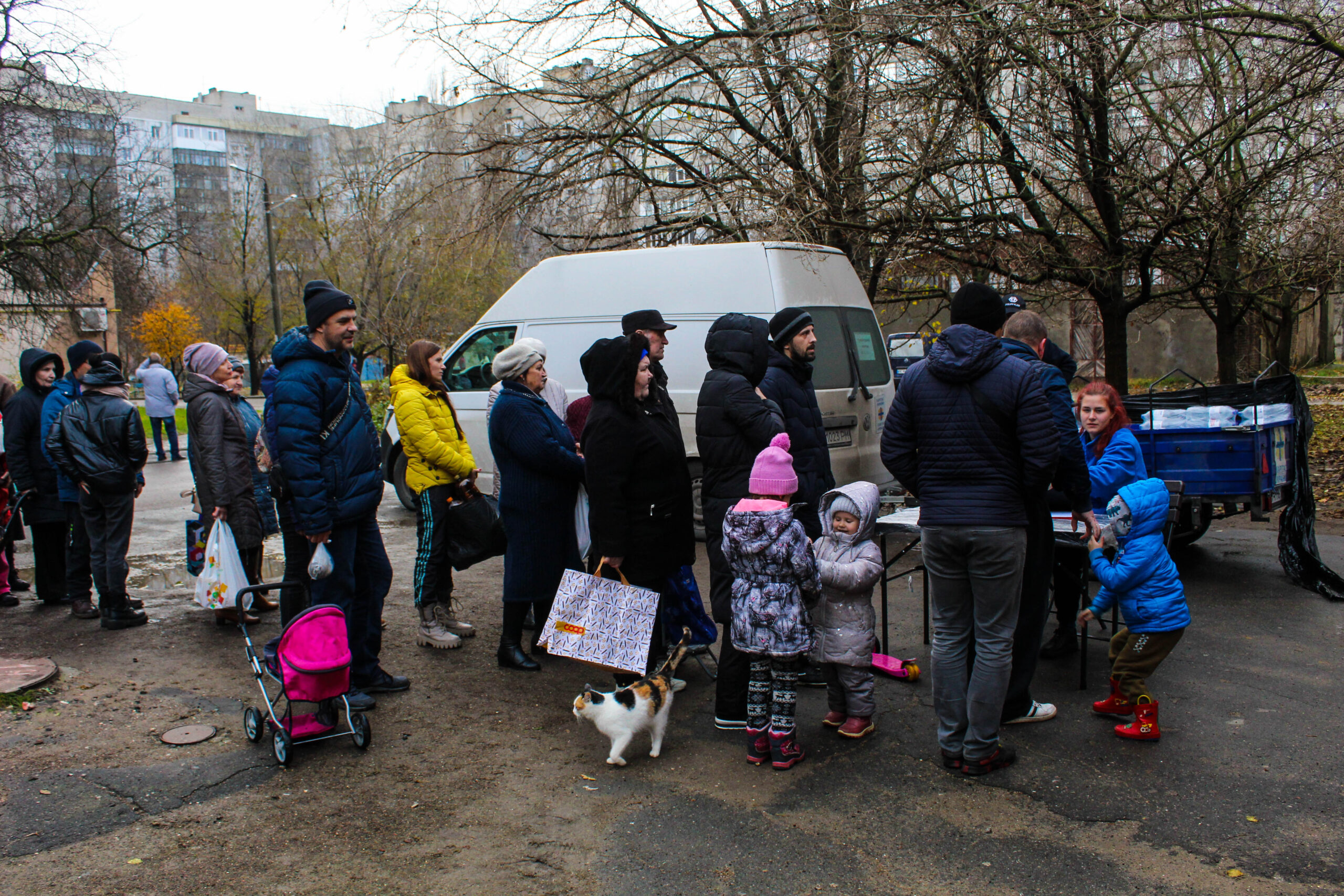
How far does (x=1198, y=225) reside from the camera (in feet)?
28.3

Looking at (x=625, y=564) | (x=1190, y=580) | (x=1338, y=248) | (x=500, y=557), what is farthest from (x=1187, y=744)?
(x=1338, y=248)

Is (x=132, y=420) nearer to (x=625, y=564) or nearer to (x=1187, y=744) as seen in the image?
(x=625, y=564)

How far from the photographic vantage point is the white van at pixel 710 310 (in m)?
7.77

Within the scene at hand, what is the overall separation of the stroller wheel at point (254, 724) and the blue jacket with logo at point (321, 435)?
2.74 ft

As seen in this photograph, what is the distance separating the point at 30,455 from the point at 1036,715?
262 inches

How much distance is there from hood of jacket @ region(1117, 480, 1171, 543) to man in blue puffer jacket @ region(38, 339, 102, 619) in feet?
20.5

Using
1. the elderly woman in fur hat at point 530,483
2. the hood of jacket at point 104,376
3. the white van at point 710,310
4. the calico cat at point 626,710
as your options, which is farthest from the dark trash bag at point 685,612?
the hood of jacket at point 104,376

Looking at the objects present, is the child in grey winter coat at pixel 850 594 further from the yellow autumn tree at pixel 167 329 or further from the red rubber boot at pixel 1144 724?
the yellow autumn tree at pixel 167 329

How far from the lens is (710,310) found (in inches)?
309

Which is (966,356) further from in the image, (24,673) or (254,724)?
(24,673)

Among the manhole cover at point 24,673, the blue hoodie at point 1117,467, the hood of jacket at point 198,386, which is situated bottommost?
the manhole cover at point 24,673

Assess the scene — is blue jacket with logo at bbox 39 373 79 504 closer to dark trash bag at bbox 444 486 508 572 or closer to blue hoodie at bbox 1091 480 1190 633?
dark trash bag at bbox 444 486 508 572

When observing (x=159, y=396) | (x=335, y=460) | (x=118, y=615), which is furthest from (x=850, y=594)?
(x=159, y=396)

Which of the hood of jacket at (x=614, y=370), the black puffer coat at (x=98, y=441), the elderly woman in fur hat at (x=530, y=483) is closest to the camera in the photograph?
the hood of jacket at (x=614, y=370)
